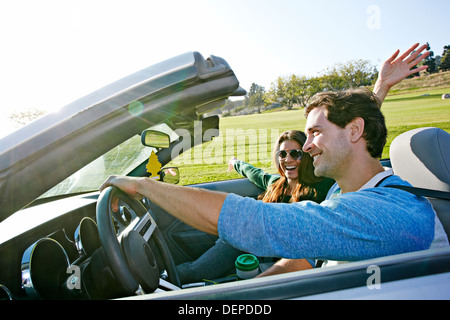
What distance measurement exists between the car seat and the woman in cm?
76

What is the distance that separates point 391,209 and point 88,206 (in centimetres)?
186

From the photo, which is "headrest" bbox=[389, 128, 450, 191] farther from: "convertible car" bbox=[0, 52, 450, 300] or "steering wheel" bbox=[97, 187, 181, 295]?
"steering wheel" bbox=[97, 187, 181, 295]

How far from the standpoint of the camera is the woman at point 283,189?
244 cm

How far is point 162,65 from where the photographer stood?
3.69ft

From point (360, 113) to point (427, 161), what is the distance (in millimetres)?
604

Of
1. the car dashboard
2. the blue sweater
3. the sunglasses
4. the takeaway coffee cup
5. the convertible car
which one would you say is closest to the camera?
the convertible car

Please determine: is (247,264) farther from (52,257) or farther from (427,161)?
(427,161)

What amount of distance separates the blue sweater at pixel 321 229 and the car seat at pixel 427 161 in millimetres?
640

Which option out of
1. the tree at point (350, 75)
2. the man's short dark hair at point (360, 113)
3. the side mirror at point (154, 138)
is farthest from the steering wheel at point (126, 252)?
the tree at point (350, 75)

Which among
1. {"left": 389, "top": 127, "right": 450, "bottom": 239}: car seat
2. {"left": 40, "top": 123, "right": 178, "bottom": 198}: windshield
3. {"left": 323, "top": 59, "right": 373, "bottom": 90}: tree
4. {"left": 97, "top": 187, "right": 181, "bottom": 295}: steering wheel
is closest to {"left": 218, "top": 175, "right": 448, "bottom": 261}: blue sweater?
{"left": 97, "top": 187, "right": 181, "bottom": 295}: steering wheel

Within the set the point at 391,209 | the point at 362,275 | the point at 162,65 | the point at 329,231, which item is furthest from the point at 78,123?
the point at 391,209

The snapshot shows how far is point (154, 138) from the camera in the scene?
1870 mm

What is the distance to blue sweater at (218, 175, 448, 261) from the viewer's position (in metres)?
1.01
